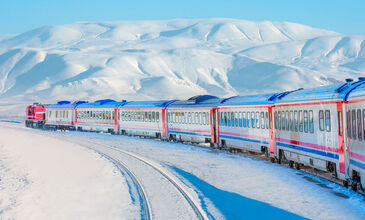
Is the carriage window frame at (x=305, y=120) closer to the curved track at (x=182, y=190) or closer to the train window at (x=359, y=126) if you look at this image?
the curved track at (x=182, y=190)

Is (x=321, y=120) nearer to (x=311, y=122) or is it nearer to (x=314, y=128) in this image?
(x=314, y=128)

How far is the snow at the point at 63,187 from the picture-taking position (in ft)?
53.2

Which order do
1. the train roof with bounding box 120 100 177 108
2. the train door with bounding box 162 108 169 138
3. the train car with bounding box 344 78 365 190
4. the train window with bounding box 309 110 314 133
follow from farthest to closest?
1. the train roof with bounding box 120 100 177 108
2. the train door with bounding box 162 108 169 138
3. the train window with bounding box 309 110 314 133
4. the train car with bounding box 344 78 365 190

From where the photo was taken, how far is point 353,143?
51.6ft

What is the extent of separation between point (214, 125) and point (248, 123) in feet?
20.4

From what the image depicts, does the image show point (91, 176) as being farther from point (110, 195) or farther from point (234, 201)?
point (234, 201)

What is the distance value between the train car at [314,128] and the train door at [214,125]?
31.8ft

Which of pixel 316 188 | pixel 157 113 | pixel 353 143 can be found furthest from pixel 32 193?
pixel 157 113

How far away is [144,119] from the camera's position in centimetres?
4862

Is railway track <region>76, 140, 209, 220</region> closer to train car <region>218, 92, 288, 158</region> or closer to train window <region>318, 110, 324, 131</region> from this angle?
train window <region>318, 110, 324, 131</region>

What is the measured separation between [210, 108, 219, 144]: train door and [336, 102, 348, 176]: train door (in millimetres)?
17683

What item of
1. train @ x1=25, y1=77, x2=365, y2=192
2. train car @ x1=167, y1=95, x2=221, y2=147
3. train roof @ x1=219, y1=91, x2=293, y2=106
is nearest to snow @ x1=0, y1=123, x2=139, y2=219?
train @ x1=25, y1=77, x2=365, y2=192

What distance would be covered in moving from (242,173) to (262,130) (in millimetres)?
5054

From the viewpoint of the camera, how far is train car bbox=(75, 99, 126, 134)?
55.5 meters
